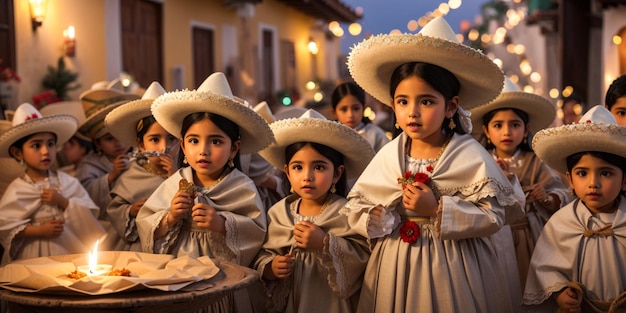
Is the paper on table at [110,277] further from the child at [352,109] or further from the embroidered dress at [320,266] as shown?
the child at [352,109]

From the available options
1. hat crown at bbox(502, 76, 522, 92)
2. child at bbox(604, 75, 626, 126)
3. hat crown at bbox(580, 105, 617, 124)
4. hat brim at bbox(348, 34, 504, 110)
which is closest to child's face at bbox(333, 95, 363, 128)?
hat crown at bbox(502, 76, 522, 92)

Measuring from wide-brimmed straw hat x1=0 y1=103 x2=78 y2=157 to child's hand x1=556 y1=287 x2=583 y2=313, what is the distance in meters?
3.56

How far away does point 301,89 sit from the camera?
26.9m

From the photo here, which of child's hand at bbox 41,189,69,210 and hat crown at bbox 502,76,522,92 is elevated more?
hat crown at bbox 502,76,522,92

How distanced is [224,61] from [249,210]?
48.5 feet

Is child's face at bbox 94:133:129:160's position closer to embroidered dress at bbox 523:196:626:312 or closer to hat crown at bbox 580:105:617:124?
embroidered dress at bbox 523:196:626:312

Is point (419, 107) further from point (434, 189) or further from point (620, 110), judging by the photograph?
point (620, 110)

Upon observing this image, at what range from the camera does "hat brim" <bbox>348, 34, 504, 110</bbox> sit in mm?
4378

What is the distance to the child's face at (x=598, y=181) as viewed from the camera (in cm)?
468

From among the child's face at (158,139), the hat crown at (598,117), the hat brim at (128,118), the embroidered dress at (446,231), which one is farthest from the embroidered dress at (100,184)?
the hat crown at (598,117)

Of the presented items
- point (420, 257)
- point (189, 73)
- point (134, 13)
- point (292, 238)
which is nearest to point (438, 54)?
point (420, 257)

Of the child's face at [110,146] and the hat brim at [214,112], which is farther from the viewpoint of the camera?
the child's face at [110,146]

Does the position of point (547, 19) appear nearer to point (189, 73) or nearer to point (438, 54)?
point (189, 73)

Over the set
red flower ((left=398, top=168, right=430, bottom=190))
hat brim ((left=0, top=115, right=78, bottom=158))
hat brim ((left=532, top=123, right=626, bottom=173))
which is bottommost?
red flower ((left=398, top=168, right=430, bottom=190))
